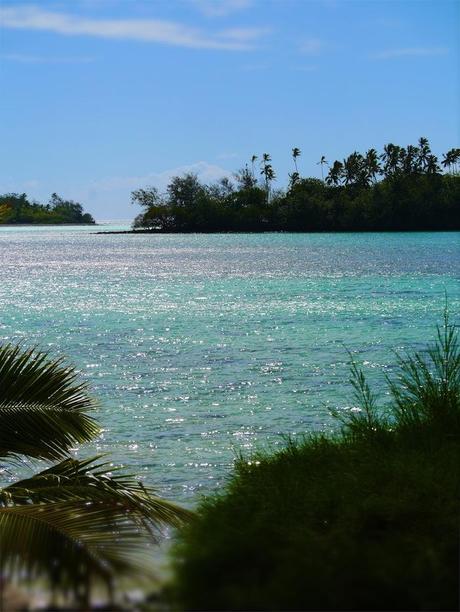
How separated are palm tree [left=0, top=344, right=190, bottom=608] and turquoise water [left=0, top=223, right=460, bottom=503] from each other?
290cm

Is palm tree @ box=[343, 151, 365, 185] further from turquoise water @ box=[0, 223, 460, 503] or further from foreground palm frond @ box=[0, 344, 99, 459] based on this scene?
foreground palm frond @ box=[0, 344, 99, 459]

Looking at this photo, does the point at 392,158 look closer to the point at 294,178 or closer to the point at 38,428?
the point at 294,178

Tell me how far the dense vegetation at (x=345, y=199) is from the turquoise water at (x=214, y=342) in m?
67.1

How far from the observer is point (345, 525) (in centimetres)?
639

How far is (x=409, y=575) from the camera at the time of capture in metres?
2.49

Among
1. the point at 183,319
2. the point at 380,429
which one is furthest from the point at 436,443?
the point at 183,319

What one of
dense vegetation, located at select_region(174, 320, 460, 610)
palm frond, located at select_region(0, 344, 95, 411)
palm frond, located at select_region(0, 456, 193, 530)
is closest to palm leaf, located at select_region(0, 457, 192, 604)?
palm frond, located at select_region(0, 456, 193, 530)

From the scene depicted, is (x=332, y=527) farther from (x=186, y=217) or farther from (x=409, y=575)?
(x=186, y=217)

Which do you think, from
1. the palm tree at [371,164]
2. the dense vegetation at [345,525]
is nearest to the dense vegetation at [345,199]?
the palm tree at [371,164]

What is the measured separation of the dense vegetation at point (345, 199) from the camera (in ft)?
427

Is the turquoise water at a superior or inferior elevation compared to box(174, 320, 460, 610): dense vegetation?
inferior

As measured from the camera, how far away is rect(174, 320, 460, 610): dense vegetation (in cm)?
232

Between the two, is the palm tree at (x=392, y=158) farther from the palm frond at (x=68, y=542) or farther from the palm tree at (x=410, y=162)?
the palm frond at (x=68, y=542)

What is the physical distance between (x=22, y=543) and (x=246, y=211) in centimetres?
14600
